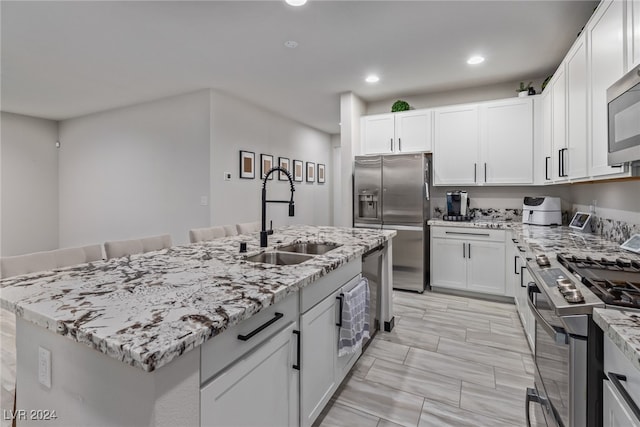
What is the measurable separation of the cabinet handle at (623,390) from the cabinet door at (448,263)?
288cm

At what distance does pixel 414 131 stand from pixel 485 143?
2.85ft

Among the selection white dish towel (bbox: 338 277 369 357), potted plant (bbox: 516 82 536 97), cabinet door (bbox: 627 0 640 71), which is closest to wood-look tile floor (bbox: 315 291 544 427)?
white dish towel (bbox: 338 277 369 357)

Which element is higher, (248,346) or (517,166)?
(517,166)

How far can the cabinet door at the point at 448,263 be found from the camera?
372 cm

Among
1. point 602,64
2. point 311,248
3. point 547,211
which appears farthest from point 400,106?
point 311,248

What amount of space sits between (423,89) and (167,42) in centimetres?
309

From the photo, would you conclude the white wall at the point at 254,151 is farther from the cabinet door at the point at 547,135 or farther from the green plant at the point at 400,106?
the cabinet door at the point at 547,135

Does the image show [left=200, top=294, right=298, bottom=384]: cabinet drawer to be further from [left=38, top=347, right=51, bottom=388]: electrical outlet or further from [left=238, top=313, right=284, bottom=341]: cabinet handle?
[left=38, top=347, right=51, bottom=388]: electrical outlet

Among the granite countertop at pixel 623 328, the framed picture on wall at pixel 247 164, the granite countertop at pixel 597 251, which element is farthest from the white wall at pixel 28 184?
the granite countertop at pixel 623 328

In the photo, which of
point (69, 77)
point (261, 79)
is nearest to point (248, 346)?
point (261, 79)

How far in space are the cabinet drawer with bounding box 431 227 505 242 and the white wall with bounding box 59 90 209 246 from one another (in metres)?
3.03

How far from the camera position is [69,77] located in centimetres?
376

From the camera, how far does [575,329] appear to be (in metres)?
1.04

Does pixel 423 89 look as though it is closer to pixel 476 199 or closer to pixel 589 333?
pixel 476 199
